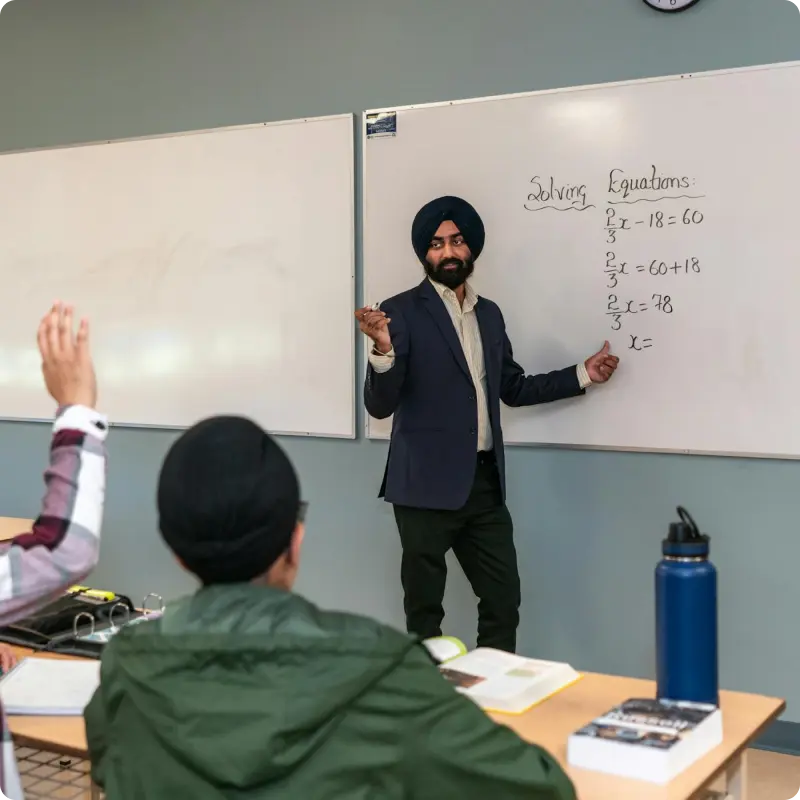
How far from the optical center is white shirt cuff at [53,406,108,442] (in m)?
→ 1.24

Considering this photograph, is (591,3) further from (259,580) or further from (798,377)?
(259,580)

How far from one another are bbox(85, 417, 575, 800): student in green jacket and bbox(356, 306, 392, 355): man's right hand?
1.59 m

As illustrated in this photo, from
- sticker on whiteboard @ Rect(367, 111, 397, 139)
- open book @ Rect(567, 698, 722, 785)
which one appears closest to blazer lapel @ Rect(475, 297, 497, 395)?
sticker on whiteboard @ Rect(367, 111, 397, 139)

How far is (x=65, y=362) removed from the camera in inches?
49.9

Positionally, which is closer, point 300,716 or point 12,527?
point 300,716

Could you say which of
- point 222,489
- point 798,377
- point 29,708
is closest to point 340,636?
point 222,489

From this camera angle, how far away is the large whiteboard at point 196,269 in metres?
3.70

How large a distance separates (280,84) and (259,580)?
3.07 m

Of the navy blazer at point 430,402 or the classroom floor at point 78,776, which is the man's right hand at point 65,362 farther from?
the navy blazer at point 430,402

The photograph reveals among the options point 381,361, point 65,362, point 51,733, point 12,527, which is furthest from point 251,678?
point 12,527

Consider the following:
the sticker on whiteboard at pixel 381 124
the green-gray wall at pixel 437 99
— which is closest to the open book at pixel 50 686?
the green-gray wall at pixel 437 99

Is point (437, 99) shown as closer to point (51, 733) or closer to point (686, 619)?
point (686, 619)

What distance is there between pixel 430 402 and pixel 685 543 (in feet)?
5.16

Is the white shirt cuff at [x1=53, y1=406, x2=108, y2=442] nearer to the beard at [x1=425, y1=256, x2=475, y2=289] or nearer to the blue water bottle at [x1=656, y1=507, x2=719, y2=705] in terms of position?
the blue water bottle at [x1=656, y1=507, x2=719, y2=705]
